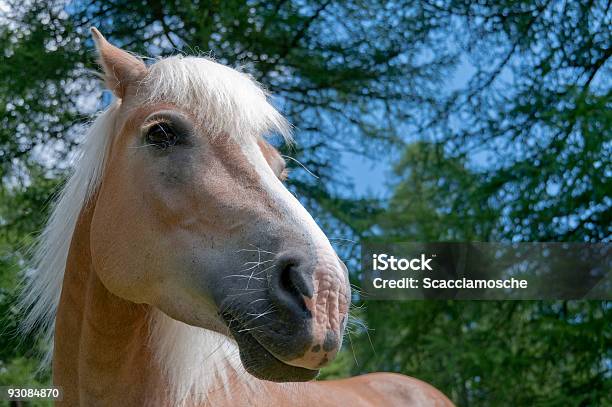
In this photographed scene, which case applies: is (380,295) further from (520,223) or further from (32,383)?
(32,383)

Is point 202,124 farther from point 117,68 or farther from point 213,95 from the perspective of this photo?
point 117,68

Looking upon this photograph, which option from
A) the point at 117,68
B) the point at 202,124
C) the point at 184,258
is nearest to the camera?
the point at 184,258

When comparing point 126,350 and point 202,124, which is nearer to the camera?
point 202,124

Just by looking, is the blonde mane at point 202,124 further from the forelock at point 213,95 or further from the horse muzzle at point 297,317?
the horse muzzle at point 297,317

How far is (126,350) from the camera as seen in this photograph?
1846 millimetres

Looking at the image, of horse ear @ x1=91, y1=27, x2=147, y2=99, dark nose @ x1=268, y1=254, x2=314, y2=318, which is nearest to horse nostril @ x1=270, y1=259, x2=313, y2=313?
dark nose @ x1=268, y1=254, x2=314, y2=318

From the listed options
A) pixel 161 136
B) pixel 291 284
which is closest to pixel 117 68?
pixel 161 136

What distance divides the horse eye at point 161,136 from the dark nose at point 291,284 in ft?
1.69

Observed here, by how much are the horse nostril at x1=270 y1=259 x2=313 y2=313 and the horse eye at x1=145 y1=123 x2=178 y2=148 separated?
52 centimetres

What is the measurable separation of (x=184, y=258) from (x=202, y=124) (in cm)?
37

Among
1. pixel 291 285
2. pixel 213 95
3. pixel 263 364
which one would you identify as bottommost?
pixel 263 364

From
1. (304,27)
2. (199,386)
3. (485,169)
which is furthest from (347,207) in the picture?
(199,386)

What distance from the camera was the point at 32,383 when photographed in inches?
163

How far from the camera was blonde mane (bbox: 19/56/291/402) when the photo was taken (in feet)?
5.78
